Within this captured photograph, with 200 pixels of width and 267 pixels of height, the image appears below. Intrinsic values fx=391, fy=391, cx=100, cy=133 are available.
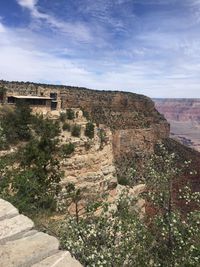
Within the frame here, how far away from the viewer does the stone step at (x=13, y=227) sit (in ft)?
17.0

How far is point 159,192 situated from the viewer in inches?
561

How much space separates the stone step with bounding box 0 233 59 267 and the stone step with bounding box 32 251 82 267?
7 cm

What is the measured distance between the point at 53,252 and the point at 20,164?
72.7 feet

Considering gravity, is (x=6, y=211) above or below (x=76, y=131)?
above

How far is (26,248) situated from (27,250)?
7 cm

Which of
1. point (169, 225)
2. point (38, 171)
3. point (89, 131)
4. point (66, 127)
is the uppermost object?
point (169, 225)

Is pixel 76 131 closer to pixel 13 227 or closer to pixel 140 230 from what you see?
pixel 140 230

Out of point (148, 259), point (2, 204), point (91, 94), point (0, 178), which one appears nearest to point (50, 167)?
point (0, 178)

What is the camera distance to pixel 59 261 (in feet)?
15.4

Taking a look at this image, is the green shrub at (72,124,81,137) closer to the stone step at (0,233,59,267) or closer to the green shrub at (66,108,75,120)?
the green shrub at (66,108,75,120)

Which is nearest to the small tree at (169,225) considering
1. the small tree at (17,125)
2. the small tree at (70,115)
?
the small tree at (17,125)

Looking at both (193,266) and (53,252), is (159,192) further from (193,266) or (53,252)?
(53,252)

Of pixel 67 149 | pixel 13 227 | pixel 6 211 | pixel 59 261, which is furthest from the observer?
pixel 67 149

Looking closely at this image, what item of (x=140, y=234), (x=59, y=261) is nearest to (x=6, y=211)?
(x=59, y=261)
